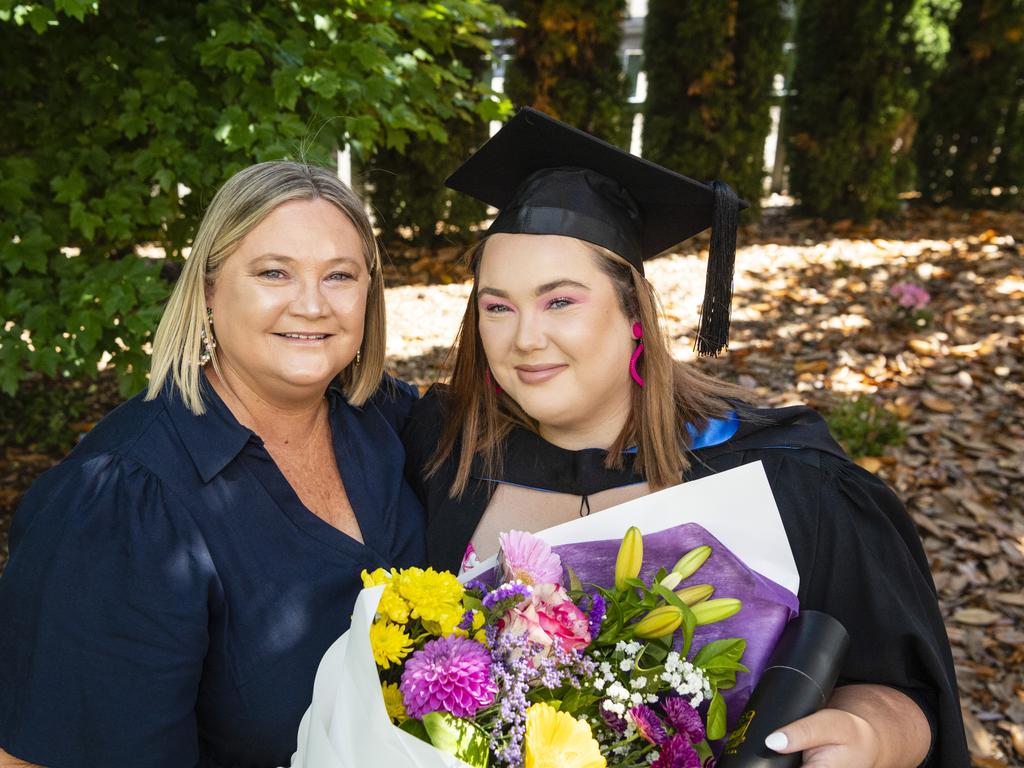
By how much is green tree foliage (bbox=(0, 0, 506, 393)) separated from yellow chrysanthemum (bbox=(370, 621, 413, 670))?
7.42 feet

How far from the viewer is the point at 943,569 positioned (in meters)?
3.88

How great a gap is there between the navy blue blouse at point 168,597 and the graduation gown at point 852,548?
682 mm

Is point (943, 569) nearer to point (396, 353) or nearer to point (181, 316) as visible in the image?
point (181, 316)

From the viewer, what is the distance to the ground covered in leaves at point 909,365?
369cm

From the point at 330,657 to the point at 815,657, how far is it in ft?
2.61

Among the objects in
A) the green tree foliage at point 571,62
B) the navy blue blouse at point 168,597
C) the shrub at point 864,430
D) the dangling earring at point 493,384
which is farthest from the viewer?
the green tree foliage at point 571,62

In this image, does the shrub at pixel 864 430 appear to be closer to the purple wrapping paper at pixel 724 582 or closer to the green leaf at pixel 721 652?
the purple wrapping paper at pixel 724 582

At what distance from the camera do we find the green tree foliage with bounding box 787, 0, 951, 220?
8.26m

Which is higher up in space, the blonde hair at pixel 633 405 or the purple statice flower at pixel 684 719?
the blonde hair at pixel 633 405

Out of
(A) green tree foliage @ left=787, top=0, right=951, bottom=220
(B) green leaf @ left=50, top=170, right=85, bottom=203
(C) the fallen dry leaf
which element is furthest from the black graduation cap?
(A) green tree foliage @ left=787, top=0, right=951, bottom=220

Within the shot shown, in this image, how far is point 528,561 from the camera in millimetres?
1352

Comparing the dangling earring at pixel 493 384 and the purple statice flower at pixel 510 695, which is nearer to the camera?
the purple statice flower at pixel 510 695

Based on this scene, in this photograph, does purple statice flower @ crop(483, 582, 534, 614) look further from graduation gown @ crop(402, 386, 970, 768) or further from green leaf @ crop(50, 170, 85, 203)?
green leaf @ crop(50, 170, 85, 203)

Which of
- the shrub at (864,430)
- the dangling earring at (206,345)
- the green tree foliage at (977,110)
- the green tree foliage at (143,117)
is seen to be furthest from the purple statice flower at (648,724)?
the green tree foliage at (977,110)
